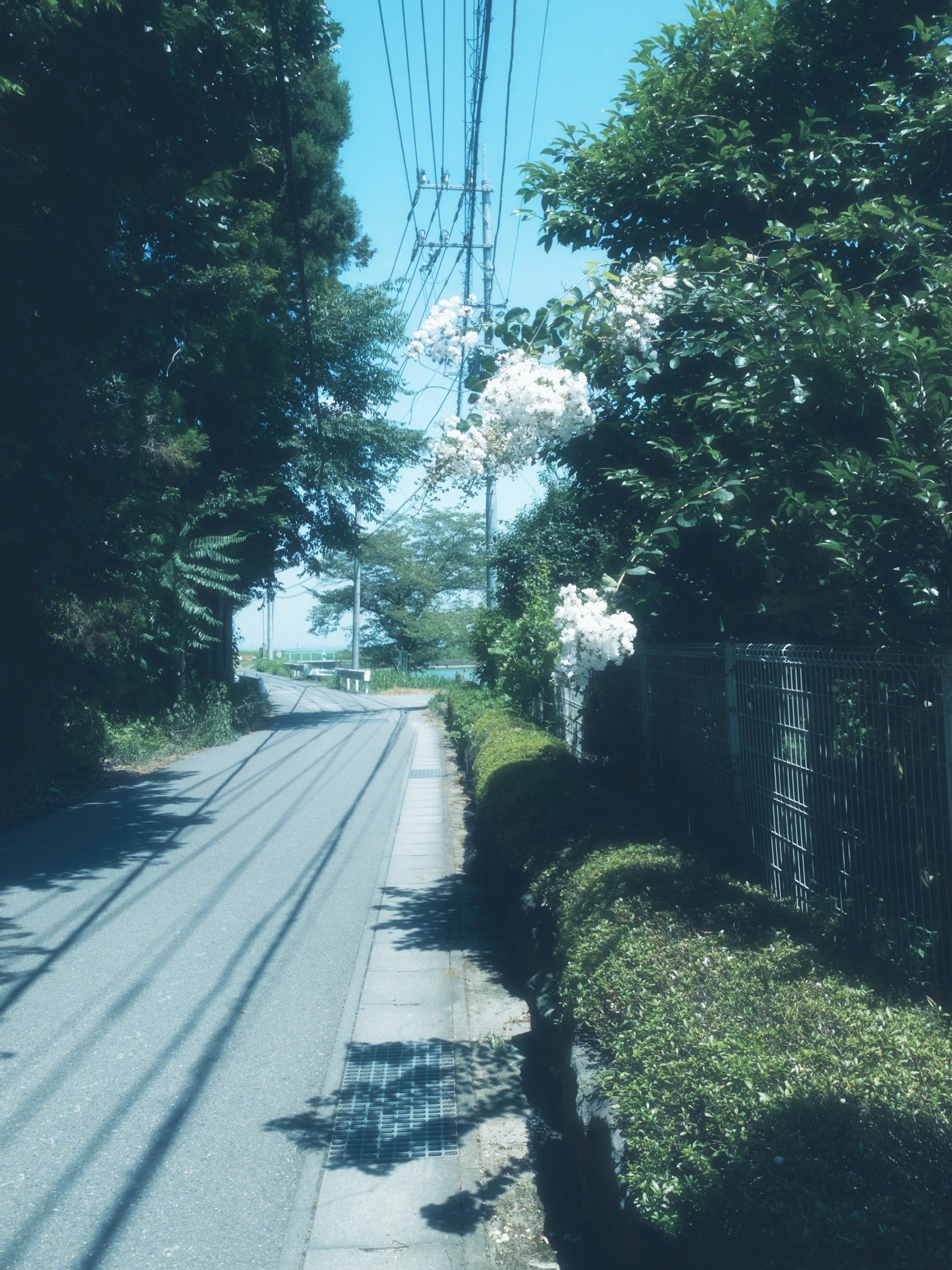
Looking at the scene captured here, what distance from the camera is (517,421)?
5656 millimetres

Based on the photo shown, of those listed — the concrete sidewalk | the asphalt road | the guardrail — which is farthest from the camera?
the guardrail

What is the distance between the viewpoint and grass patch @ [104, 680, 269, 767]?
17031 mm

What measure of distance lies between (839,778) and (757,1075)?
195cm

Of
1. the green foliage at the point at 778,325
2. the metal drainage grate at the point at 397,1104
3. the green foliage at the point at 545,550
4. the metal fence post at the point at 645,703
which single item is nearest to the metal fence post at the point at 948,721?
the green foliage at the point at 778,325

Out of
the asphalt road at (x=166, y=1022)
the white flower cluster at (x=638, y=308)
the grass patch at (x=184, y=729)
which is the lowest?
the asphalt road at (x=166, y=1022)

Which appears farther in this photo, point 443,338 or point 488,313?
point 488,313

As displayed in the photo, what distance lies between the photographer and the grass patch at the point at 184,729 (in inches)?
671

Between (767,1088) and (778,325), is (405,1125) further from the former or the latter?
(778,325)

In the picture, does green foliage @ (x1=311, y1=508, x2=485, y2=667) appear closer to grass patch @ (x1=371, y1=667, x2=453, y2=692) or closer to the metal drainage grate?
grass patch @ (x1=371, y1=667, x2=453, y2=692)

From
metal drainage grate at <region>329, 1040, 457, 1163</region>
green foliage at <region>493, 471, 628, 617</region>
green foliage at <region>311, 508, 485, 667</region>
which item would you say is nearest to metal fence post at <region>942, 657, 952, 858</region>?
metal drainage grate at <region>329, 1040, 457, 1163</region>

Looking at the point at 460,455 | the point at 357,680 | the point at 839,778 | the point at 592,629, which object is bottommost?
the point at 839,778

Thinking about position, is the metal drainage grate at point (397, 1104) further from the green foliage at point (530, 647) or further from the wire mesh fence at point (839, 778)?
the green foliage at point (530, 647)

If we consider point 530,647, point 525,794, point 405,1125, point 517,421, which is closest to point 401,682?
point 530,647

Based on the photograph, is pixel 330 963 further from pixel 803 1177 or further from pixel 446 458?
Answer: pixel 803 1177
